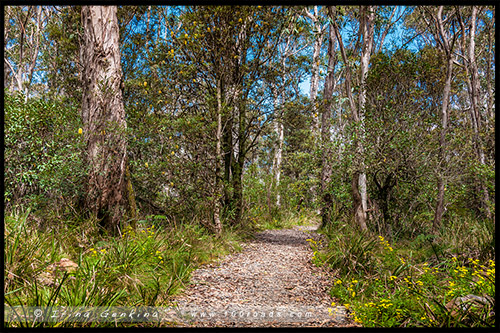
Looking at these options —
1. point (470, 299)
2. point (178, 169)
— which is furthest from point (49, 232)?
point (470, 299)

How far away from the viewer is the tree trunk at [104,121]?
396 centimetres

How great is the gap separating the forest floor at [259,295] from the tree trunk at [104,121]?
1.54 m

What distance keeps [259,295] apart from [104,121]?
292 centimetres

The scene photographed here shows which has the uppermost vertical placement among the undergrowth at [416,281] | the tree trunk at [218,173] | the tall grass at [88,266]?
the tree trunk at [218,173]

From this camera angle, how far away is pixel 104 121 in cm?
400

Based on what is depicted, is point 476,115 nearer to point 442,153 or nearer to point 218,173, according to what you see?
point 442,153

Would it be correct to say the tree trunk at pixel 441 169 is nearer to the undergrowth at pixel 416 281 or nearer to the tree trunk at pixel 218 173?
the undergrowth at pixel 416 281

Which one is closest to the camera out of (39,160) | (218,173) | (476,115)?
(39,160)

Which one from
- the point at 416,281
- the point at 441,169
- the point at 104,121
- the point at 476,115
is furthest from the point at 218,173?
the point at 476,115

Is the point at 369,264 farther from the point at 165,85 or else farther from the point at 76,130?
the point at 165,85

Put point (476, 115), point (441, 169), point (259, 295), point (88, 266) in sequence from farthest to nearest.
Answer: point (476, 115), point (441, 169), point (259, 295), point (88, 266)

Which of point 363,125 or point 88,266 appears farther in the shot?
point 363,125

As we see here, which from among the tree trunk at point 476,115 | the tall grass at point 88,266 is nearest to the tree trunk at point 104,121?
the tall grass at point 88,266

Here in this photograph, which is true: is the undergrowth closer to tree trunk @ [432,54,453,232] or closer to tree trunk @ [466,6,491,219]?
tree trunk @ [432,54,453,232]
